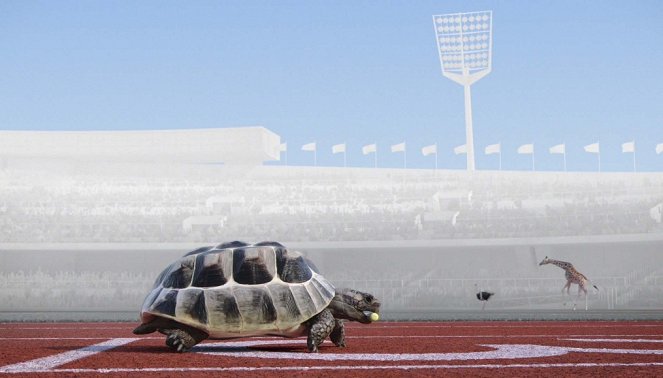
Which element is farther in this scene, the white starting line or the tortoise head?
the tortoise head

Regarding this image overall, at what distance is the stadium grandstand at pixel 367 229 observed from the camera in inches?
→ 1325

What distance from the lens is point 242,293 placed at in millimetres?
9000

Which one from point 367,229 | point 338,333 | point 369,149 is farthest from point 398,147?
point 338,333

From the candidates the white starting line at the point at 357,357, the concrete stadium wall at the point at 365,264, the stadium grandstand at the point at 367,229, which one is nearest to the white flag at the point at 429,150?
the stadium grandstand at the point at 367,229

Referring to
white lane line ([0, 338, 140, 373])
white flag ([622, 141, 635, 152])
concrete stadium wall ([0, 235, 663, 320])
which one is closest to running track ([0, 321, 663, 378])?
white lane line ([0, 338, 140, 373])

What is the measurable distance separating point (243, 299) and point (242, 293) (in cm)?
7

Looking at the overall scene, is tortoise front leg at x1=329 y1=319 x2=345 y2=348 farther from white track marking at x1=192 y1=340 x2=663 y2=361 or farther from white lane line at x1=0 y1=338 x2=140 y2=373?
white lane line at x1=0 y1=338 x2=140 y2=373

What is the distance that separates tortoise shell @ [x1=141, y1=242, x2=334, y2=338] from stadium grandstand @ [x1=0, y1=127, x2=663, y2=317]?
806 inches

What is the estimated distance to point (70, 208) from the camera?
50938 millimetres

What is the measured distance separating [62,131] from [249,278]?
63.6m

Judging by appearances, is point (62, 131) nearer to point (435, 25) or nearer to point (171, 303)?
point (435, 25)

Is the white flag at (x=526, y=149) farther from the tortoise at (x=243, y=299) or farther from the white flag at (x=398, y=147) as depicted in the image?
the tortoise at (x=243, y=299)

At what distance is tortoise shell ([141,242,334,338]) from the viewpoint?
894 centimetres

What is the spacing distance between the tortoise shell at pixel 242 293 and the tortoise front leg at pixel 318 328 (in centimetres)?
14
